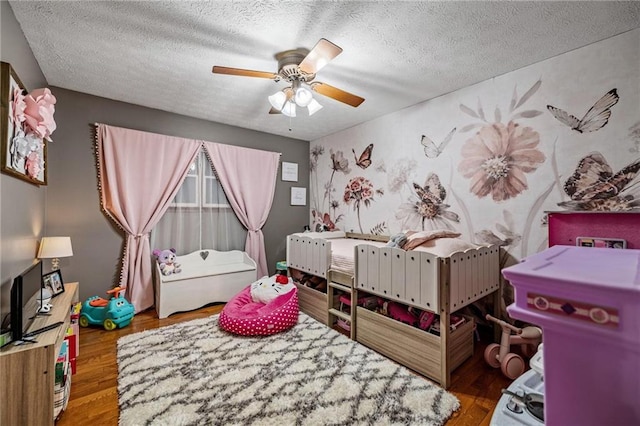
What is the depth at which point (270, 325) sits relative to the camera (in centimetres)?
248

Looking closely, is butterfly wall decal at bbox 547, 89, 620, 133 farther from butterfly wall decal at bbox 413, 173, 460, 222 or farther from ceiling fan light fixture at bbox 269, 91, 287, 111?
ceiling fan light fixture at bbox 269, 91, 287, 111

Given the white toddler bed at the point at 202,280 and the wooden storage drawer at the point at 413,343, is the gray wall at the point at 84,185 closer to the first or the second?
the white toddler bed at the point at 202,280

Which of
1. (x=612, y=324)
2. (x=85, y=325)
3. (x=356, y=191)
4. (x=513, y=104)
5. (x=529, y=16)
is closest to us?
(x=612, y=324)

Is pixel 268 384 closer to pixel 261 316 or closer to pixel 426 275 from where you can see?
pixel 261 316

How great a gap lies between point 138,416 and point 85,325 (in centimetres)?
178

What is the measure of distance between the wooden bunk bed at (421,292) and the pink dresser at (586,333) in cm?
144

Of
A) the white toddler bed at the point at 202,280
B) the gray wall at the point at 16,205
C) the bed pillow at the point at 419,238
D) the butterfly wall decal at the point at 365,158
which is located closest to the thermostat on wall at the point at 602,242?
the bed pillow at the point at 419,238

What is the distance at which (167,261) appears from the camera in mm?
3121

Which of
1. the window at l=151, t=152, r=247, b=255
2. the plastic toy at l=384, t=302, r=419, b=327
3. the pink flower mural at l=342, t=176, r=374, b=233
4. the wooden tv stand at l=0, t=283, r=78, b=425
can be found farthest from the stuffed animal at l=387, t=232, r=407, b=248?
the window at l=151, t=152, r=247, b=255

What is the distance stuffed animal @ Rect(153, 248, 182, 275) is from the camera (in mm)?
3084

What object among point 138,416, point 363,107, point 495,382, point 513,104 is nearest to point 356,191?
point 363,107

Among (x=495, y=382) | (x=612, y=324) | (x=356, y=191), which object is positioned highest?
(x=356, y=191)

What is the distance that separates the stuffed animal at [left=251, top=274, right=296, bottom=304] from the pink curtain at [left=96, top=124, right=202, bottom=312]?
4.40 feet

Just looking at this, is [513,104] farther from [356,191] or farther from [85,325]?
[85,325]
